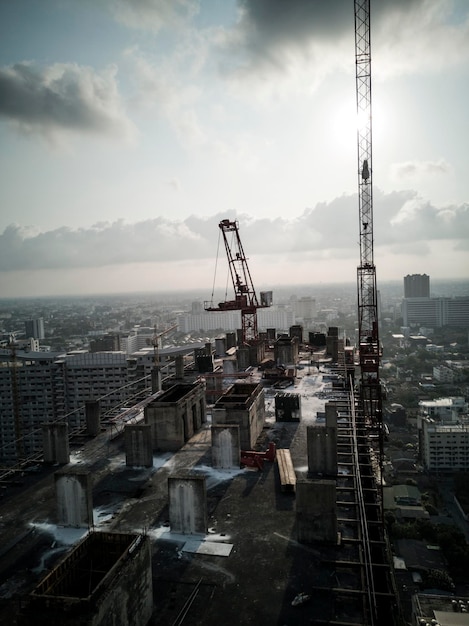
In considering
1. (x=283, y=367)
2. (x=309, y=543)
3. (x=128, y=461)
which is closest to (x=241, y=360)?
(x=283, y=367)

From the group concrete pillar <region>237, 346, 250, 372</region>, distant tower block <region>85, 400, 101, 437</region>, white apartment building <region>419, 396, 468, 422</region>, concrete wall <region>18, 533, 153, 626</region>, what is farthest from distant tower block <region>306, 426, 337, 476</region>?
white apartment building <region>419, 396, 468, 422</region>

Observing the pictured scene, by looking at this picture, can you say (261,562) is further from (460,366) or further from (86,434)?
(460,366)

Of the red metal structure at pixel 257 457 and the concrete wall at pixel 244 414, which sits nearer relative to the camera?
the red metal structure at pixel 257 457

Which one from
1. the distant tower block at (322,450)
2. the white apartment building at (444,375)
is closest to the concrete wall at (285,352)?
the distant tower block at (322,450)

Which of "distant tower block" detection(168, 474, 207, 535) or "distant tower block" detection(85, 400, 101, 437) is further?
"distant tower block" detection(85, 400, 101, 437)

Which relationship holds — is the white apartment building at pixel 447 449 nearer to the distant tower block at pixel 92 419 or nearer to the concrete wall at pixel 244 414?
the concrete wall at pixel 244 414

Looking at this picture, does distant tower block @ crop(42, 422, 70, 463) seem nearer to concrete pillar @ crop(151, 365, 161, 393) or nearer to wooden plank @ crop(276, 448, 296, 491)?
wooden plank @ crop(276, 448, 296, 491)
